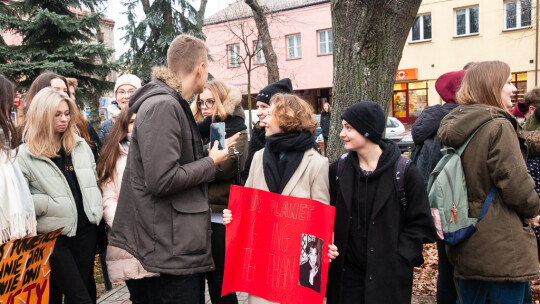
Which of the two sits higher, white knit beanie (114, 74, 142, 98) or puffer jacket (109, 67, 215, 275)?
white knit beanie (114, 74, 142, 98)

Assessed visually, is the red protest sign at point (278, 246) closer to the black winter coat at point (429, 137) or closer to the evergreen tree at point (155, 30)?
the black winter coat at point (429, 137)

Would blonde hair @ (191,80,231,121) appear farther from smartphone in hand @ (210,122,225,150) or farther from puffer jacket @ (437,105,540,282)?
puffer jacket @ (437,105,540,282)

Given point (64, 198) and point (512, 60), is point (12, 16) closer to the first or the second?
point (64, 198)

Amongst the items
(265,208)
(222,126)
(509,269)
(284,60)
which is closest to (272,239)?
(265,208)

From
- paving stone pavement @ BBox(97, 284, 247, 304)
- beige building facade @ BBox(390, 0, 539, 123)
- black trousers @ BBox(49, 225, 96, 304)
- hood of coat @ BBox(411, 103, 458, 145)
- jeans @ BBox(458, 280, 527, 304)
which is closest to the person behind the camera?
jeans @ BBox(458, 280, 527, 304)

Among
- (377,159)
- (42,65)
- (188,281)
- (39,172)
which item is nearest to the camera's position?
(188,281)

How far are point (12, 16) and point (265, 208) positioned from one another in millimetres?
10432

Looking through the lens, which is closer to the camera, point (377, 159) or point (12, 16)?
point (377, 159)

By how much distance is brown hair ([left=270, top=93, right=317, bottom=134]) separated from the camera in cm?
287

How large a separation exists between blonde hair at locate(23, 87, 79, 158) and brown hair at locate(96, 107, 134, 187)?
0.86ft

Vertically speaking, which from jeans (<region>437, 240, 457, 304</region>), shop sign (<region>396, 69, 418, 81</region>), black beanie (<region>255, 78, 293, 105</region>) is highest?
shop sign (<region>396, 69, 418, 81</region>)

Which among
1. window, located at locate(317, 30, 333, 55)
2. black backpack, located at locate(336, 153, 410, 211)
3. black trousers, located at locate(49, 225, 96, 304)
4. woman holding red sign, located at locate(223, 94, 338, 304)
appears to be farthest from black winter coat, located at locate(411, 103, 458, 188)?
window, located at locate(317, 30, 333, 55)

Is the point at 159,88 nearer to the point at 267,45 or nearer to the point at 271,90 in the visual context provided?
the point at 271,90

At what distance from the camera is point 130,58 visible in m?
15.5
